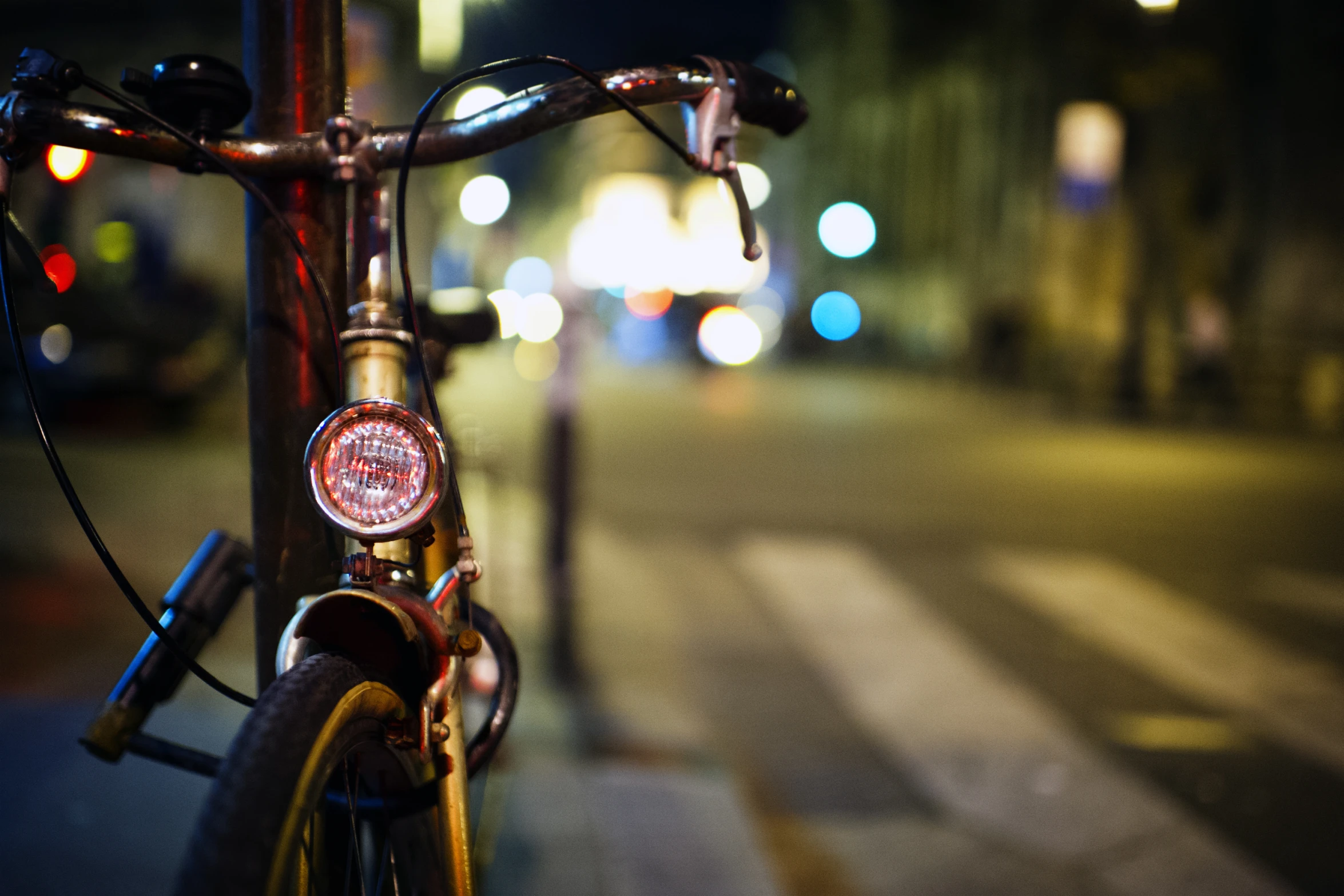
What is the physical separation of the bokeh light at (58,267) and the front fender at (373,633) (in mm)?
799

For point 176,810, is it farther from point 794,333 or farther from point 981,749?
point 794,333

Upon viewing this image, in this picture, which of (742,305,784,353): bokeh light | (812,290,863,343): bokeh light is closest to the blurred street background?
(742,305,784,353): bokeh light

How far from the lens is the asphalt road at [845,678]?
338 centimetres

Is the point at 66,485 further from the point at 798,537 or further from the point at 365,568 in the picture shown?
the point at 798,537

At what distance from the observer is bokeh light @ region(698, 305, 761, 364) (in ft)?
114

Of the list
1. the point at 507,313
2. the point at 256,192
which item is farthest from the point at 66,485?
the point at 507,313


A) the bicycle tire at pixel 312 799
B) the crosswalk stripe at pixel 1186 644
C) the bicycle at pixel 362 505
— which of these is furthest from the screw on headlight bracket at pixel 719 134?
the crosswalk stripe at pixel 1186 644

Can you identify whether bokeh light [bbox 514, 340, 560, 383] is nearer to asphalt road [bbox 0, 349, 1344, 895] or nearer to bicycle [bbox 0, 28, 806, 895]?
asphalt road [bbox 0, 349, 1344, 895]

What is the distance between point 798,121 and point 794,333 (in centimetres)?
3906

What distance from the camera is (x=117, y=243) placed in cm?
1481

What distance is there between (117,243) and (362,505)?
596 inches

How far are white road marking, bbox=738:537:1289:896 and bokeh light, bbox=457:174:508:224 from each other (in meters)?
3.01

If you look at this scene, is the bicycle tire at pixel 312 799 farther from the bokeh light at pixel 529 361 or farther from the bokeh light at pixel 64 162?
the bokeh light at pixel 529 361

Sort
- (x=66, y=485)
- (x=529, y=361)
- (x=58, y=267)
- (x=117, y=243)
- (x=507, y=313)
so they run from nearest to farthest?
(x=66, y=485) < (x=58, y=267) < (x=507, y=313) < (x=117, y=243) < (x=529, y=361)
